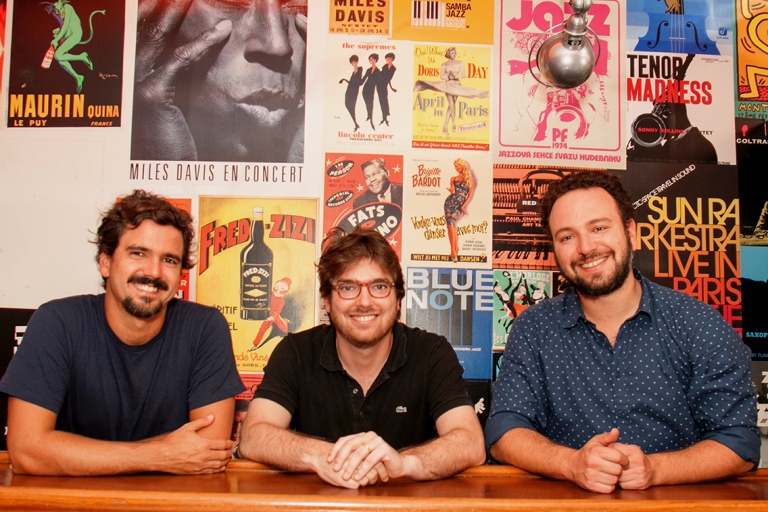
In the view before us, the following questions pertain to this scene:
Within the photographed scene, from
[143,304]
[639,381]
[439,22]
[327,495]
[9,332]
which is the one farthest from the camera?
[439,22]

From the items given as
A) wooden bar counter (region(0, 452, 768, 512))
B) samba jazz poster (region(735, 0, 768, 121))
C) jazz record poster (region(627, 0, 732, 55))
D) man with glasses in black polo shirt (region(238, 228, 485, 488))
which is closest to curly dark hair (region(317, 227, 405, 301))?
man with glasses in black polo shirt (region(238, 228, 485, 488))

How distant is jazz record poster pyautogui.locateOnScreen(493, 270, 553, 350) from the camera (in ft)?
8.93

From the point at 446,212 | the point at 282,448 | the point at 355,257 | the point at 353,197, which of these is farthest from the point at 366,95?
the point at 282,448

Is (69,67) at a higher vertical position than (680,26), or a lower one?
lower

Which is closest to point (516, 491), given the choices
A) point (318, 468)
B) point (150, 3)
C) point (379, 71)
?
point (318, 468)

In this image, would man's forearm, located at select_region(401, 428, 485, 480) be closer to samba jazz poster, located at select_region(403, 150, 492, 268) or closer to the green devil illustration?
samba jazz poster, located at select_region(403, 150, 492, 268)

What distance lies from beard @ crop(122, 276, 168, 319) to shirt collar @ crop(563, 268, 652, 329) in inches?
51.8

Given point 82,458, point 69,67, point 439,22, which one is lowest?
point 82,458

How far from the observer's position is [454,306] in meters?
2.72

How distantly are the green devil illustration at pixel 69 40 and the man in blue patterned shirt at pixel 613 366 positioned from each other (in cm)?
221

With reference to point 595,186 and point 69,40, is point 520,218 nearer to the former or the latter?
point 595,186

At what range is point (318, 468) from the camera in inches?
57.2

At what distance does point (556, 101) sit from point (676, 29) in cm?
67

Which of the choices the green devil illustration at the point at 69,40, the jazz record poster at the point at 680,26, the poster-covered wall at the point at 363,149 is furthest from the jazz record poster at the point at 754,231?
the green devil illustration at the point at 69,40
